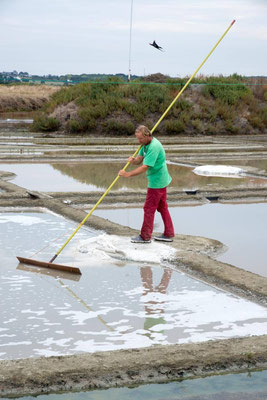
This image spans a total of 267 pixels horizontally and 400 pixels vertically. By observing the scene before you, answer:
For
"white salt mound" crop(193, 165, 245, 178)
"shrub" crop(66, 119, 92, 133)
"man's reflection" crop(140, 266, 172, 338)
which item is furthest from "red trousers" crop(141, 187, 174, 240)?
"shrub" crop(66, 119, 92, 133)

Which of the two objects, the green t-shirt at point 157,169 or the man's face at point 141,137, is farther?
the green t-shirt at point 157,169

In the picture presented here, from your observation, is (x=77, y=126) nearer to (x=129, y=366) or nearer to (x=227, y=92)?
(x=227, y=92)

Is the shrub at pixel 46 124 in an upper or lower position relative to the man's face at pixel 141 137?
lower

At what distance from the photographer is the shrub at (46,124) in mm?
25141

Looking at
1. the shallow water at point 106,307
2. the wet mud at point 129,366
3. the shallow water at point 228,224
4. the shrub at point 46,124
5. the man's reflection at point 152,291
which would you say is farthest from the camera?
the shrub at point 46,124

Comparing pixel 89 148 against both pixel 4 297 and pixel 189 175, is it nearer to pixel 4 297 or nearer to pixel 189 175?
pixel 189 175

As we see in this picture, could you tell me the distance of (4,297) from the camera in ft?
16.5

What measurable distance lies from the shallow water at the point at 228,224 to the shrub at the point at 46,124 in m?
16.0

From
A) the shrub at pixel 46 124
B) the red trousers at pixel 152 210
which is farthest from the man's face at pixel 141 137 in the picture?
the shrub at pixel 46 124

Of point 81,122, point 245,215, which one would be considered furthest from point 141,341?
point 81,122

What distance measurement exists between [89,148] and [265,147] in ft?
16.4

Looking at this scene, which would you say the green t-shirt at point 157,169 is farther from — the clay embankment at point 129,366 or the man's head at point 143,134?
the clay embankment at point 129,366

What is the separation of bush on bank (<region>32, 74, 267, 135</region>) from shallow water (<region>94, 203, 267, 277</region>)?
14.8 metres

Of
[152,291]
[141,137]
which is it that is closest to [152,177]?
[141,137]
